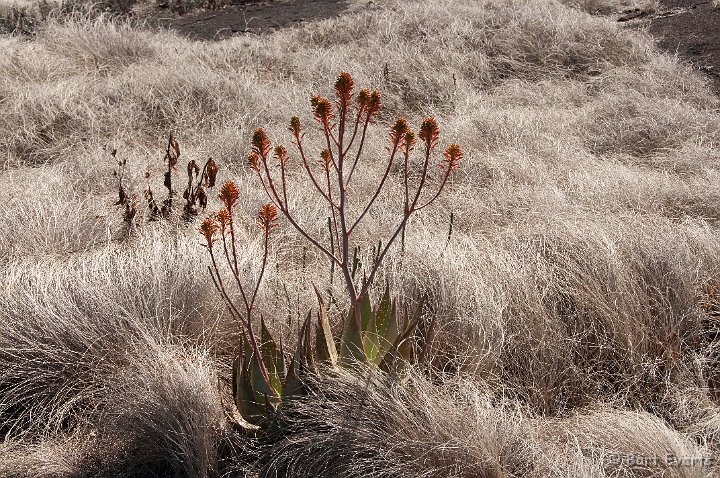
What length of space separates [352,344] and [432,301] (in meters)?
0.63

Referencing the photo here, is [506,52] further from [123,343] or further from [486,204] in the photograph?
[123,343]

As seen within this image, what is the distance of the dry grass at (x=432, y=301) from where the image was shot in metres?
1.93

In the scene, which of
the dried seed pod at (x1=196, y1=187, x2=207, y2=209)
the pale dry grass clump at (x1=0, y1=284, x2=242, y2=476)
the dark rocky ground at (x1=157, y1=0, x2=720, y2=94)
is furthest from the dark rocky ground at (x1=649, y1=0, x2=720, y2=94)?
the pale dry grass clump at (x1=0, y1=284, x2=242, y2=476)

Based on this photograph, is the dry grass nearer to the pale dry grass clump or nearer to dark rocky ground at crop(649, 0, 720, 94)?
the pale dry grass clump

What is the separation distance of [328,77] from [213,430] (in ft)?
13.3

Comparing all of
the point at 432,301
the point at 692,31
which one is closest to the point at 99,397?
the point at 432,301

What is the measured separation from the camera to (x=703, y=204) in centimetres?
328

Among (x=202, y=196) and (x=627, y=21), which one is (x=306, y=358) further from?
(x=627, y=21)

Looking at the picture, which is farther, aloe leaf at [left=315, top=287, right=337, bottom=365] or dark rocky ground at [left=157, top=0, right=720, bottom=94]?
dark rocky ground at [left=157, top=0, right=720, bottom=94]

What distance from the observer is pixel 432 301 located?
252 centimetres

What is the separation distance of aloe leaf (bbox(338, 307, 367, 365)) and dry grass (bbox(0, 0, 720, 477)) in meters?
0.06

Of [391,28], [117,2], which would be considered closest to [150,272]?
[391,28]

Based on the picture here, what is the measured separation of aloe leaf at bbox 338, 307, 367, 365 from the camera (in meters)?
1.95

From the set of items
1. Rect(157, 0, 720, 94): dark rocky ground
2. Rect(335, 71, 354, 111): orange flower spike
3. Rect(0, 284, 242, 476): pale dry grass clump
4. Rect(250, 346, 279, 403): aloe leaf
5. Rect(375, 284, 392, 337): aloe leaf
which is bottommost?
Rect(0, 284, 242, 476): pale dry grass clump
